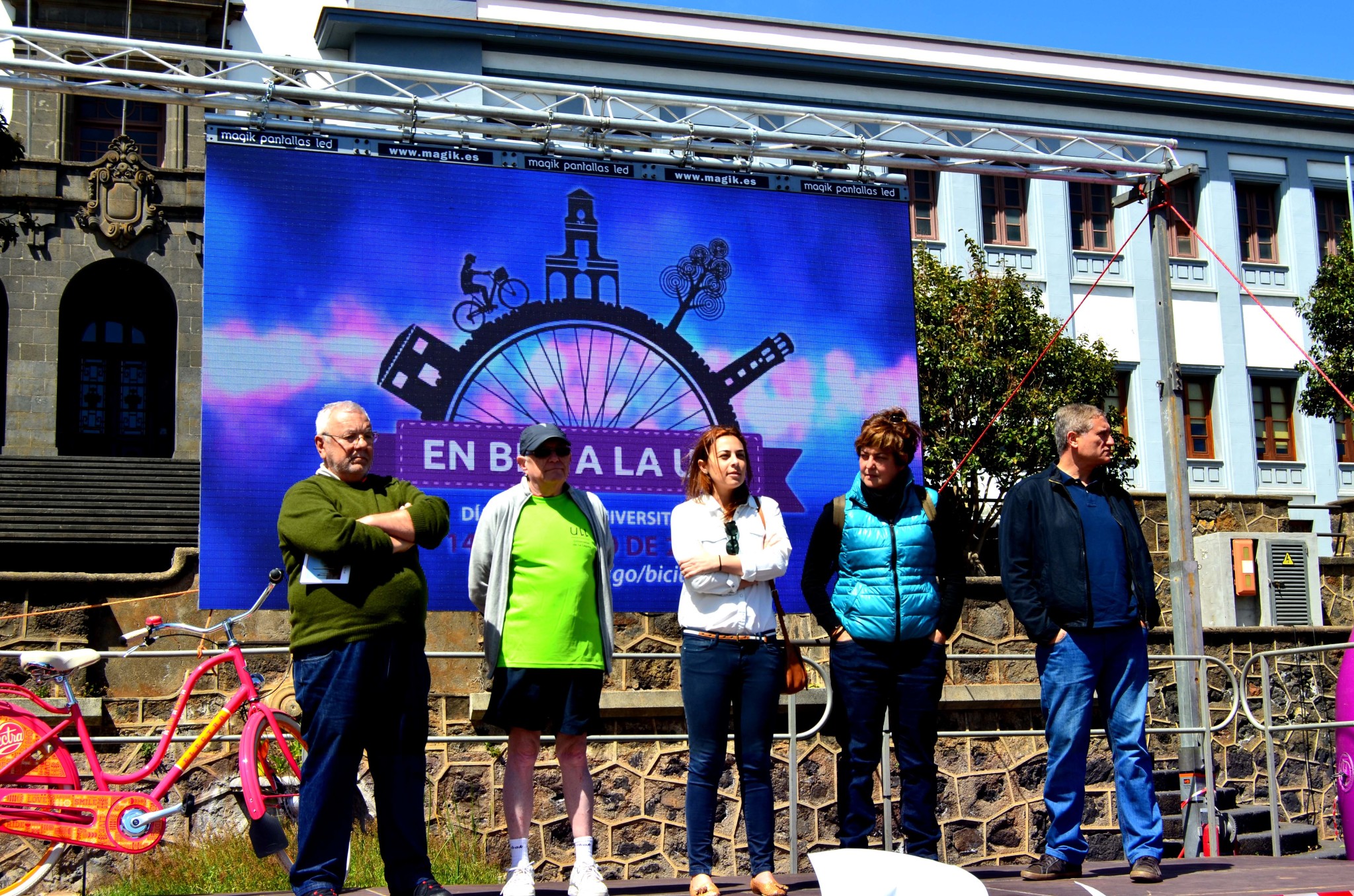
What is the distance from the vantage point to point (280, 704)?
9.46m

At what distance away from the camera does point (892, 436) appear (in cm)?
550

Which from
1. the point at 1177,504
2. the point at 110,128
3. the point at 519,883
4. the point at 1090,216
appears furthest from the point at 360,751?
the point at 1090,216

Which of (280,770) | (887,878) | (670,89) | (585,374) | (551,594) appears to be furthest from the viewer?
(670,89)

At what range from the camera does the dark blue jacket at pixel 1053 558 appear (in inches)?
218

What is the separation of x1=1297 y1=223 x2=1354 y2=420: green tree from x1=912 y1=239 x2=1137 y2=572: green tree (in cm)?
414

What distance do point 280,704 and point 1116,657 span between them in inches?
233

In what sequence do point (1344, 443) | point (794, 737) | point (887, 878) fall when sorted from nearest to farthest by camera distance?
point (887, 878) < point (794, 737) < point (1344, 443)

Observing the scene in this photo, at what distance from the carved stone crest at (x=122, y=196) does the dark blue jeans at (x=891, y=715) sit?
51.6 ft

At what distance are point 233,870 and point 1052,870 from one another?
3831 mm

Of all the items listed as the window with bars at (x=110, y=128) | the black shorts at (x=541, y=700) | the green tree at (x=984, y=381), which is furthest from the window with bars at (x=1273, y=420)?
the black shorts at (x=541, y=700)

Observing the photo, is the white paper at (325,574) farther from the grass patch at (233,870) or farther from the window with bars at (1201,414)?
the window with bars at (1201,414)

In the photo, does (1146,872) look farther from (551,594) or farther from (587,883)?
(551,594)

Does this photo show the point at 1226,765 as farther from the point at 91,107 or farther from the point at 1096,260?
the point at 91,107

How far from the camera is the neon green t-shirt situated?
495 cm
